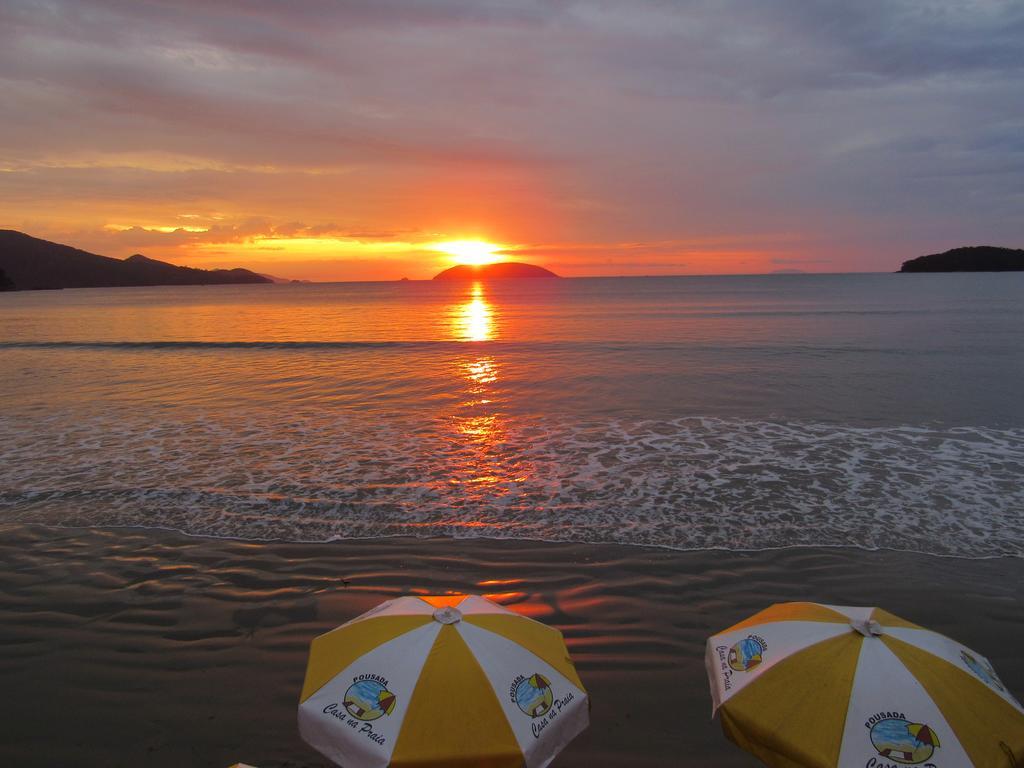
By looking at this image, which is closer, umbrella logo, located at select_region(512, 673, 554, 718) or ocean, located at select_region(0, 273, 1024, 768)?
umbrella logo, located at select_region(512, 673, 554, 718)

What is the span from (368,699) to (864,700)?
3.26 m

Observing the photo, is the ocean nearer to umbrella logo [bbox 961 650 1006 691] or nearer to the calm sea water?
the calm sea water

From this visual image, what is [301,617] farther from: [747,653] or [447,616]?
[747,653]

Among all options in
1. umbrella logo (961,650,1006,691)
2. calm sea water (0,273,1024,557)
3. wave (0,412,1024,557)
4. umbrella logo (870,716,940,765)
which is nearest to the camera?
umbrella logo (870,716,940,765)

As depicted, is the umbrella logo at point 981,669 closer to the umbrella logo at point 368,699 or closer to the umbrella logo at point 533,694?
the umbrella logo at point 533,694

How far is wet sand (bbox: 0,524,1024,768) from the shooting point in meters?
5.25

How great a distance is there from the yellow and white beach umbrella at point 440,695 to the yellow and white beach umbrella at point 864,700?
121cm

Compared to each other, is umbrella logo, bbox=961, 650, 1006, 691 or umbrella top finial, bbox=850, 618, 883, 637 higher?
umbrella top finial, bbox=850, 618, 883, 637

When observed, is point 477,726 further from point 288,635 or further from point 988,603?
point 988,603

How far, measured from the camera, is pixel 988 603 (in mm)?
7238

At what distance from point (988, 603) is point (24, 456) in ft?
59.8

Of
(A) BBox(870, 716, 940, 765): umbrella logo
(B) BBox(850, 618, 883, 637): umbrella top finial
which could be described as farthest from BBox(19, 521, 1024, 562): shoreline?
(A) BBox(870, 716, 940, 765): umbrella logo

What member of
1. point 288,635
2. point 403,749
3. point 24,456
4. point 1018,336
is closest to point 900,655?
point 403,749

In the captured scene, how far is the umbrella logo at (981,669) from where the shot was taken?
4141mm
